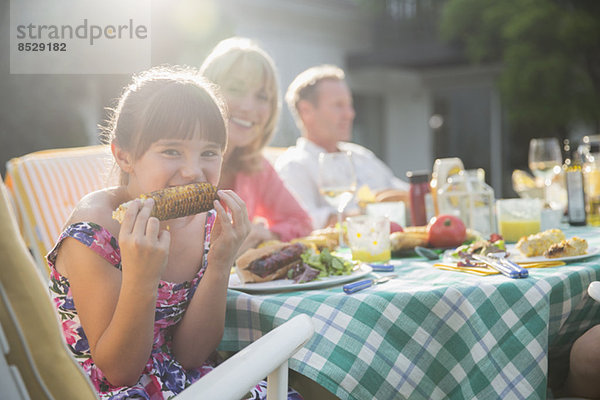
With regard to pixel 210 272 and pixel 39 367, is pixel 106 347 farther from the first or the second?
pixel 39 367

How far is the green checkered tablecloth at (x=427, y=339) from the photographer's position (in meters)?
1.40

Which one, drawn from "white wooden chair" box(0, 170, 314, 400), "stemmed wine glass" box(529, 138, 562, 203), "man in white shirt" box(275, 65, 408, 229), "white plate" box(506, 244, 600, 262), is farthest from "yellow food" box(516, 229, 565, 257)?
"man in white shirt" box(275, 65, 408, 229)

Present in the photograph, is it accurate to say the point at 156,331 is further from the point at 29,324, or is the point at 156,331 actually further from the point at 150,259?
the point at 29,324

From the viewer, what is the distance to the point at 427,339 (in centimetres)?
146

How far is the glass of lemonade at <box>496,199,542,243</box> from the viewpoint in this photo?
2377mm

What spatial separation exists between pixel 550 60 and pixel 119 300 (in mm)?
11079

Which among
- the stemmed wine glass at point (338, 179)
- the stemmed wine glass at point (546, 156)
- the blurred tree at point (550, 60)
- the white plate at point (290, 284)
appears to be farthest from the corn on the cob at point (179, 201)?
the blurred tree at point (550, 60)

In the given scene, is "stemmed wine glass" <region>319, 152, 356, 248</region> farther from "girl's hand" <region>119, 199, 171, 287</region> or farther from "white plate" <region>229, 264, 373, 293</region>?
"girl's hand" <region>119, 199, 171, 287</region>

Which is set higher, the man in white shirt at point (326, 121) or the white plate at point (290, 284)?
the man in white shirt at point (326, 121)

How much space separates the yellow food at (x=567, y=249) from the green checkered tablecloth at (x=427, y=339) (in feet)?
1.04

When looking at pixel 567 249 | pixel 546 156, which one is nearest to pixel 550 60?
pixel 546 156

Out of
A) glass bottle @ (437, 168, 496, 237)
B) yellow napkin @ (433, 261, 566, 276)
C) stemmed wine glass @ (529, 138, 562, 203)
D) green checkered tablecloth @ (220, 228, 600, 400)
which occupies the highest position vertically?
stemmed wine glass @ (529, 138, 562, 203)

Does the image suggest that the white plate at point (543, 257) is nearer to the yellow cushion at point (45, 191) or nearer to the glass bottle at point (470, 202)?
the glass bottle at point (470, 202)

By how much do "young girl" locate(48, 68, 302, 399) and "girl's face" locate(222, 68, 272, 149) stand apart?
1.28 m
